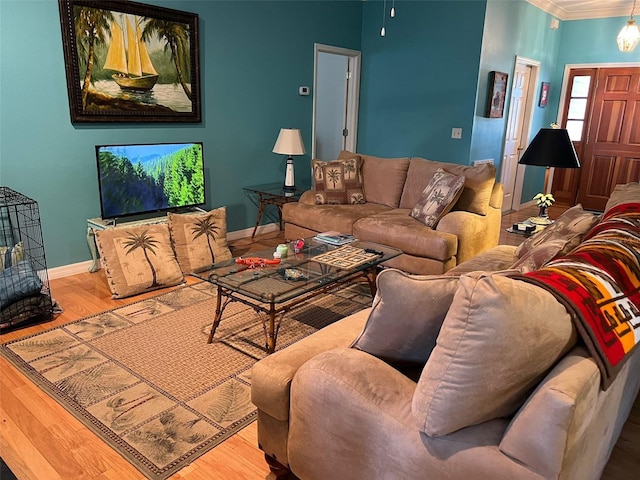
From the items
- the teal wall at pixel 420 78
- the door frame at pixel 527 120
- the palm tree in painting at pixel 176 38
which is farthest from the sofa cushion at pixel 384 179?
the door frame at pixel 527 120

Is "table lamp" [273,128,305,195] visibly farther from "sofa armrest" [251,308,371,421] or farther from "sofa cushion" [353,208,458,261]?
"sofa armrest" [251,308,371,421]

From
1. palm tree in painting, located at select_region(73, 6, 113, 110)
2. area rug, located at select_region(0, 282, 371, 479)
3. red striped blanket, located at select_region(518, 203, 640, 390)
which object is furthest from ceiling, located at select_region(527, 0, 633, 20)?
red striped blanket, located at select_region(518, 203, 640, 390)

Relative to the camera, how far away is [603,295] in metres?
1.35

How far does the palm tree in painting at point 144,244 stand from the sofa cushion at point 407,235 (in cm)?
163

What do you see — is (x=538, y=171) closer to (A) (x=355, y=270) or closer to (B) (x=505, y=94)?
(B) (x=505, y=94)

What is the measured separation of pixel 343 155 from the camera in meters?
4.80

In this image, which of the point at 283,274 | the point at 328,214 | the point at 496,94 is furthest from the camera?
the point at 496,94

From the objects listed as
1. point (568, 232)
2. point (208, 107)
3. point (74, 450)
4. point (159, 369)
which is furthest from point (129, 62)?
point (568, 232)

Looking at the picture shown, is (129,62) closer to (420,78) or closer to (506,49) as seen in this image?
(420,78)

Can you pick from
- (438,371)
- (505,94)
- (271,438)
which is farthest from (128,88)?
(505,94)

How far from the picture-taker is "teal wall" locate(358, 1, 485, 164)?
5223 millimetres

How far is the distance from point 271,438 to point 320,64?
5.24 metres

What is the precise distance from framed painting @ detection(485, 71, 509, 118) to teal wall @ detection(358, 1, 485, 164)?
0.99 ft

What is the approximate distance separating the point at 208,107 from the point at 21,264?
2.15 meters
